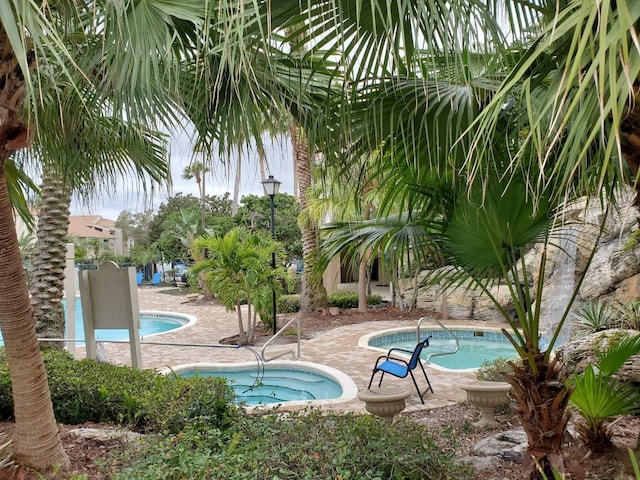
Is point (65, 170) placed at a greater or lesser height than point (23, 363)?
greater

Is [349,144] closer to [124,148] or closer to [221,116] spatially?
[221,116]

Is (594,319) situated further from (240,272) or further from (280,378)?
(240,272)

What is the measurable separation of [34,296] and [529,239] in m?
6.88

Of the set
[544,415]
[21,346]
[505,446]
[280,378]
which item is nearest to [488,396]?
[505,446]

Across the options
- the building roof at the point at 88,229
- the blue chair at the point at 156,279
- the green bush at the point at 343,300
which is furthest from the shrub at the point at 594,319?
the building roof at the point at 88,229

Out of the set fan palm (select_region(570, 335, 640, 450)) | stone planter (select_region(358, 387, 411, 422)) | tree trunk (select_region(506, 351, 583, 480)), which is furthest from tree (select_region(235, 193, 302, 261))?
tree trunk (select_region(506, 351, 583, 480))

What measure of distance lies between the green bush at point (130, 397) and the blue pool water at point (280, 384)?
2928mm

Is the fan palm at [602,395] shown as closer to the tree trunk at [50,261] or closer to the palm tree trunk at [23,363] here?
the palm tree trunk at [23,363]

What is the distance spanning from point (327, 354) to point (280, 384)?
143 cm

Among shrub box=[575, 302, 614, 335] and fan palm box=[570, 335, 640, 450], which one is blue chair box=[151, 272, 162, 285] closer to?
shrub box=[575, 302, 614, 335]

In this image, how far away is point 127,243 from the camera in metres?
50.2

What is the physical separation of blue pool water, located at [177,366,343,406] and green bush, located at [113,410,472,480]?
14.7 feet

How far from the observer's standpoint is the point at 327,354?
984cm

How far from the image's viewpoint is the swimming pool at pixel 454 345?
10.9 m
